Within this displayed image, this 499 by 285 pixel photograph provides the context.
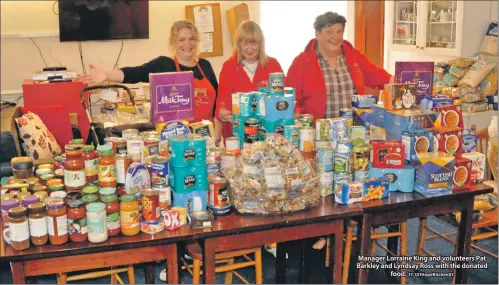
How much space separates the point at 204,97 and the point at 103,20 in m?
2.46

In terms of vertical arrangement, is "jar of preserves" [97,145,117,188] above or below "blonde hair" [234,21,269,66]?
below

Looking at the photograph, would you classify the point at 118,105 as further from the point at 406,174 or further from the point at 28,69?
the point at 406,174

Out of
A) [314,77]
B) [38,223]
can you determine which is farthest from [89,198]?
[314,77]

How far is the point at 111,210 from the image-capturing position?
218 cm

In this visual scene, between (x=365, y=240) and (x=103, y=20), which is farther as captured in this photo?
(x=103, y=20)

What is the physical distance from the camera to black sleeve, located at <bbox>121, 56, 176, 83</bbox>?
3695mm

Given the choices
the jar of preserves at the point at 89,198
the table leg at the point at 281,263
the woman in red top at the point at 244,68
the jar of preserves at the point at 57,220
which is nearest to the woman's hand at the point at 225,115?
the woman in red top at the point at 244,68

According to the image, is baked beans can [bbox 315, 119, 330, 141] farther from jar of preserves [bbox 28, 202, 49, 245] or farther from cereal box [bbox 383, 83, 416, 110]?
jar of preserves [bbox 28, 202, 49, 245]

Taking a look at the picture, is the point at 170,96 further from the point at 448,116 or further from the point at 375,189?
the point at 448,116

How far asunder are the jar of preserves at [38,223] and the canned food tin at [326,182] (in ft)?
4.06

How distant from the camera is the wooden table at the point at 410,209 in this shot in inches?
102

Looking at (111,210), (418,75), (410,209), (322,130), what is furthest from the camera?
(418,75)

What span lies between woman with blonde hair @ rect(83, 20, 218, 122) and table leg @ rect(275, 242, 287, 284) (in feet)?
3.41

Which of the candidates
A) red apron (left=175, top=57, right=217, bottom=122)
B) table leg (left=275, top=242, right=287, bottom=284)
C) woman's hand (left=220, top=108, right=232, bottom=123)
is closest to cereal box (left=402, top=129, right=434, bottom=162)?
table leg (left=275, top=242, right=287, bottom=284)
